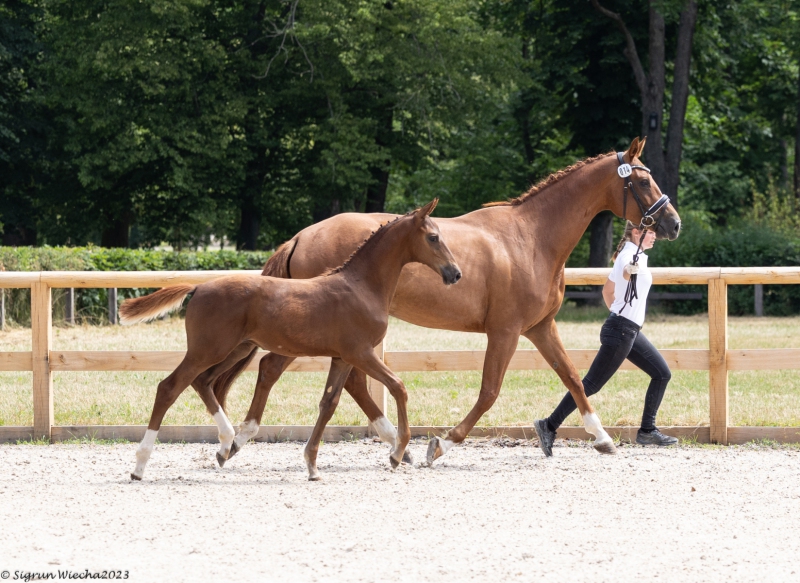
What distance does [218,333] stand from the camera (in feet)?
19.9

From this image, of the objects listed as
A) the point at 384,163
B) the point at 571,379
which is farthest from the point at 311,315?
the point at 384,163

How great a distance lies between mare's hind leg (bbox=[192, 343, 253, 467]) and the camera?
21.2 feet

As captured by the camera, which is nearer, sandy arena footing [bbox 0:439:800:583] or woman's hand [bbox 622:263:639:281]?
sandy arena footing [bbox 0:439:800:583]

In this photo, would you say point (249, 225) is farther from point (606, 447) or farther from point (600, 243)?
point (606, 447)

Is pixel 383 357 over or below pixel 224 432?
over

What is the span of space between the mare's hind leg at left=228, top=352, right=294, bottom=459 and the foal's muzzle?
4.41 feet

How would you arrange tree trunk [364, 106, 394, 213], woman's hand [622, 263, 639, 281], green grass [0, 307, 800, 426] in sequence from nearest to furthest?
woman's hand [622, 263, 639, 281]
green grass [0, 307, 800, 426]
tree trunk [364, 106, 394, 213]

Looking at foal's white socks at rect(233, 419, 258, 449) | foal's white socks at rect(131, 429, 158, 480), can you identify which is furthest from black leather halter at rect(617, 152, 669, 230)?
foal's white socks at rect(131, 429, 158, 480)

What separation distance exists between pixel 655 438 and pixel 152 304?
12.9 ft

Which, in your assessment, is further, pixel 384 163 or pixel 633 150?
pixel 384 163

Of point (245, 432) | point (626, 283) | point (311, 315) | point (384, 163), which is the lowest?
point (245, 432)

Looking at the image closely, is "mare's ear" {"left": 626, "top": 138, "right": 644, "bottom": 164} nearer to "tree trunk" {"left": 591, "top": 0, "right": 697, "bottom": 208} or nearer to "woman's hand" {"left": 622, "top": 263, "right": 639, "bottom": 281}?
"woman's hand" {"left": 622, "top": 263, "right": 639, "bottom": 281}

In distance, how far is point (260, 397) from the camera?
6.80m

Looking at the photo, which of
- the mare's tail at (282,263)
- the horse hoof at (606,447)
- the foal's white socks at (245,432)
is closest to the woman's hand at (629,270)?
the horse hoof at (606,447)
